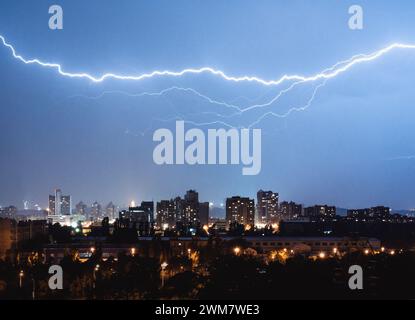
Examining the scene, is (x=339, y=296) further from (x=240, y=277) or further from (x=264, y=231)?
(x=264, y=231)

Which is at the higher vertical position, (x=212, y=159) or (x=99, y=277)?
(x=212, y=159)

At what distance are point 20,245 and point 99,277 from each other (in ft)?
26.6

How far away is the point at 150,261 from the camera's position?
35.2 feet

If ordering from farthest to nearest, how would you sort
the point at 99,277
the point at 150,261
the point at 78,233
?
the point at 78,233
the point at 150,261
the point at 99,277

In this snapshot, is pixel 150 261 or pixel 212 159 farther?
pixel 150 261
